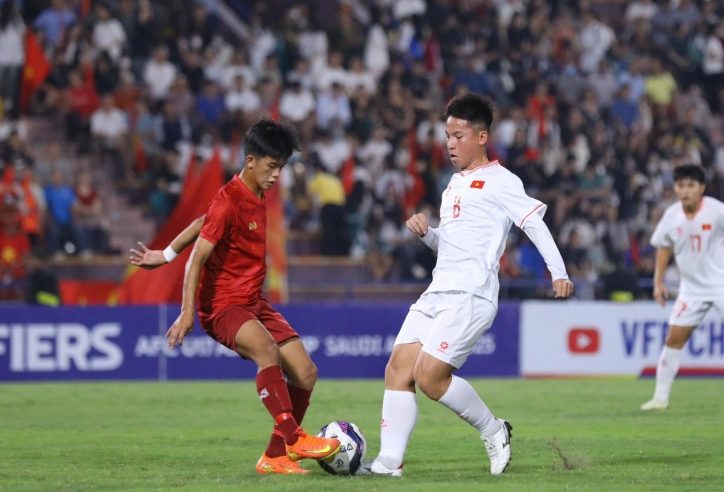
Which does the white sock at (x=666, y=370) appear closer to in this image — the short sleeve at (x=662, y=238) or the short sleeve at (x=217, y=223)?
the short sleeve at (x=662, y=238)

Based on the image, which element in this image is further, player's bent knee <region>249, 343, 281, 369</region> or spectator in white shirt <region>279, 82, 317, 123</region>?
spectator in white shirt <region>279, 82, 317, 123</region>

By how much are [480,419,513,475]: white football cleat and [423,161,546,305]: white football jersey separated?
806mm

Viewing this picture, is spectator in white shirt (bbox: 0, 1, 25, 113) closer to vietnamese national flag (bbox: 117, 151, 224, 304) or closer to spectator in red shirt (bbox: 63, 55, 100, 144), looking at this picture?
spectator in red shirt (bbox: 63, 55, 100, 144)

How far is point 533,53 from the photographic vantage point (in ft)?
71.7

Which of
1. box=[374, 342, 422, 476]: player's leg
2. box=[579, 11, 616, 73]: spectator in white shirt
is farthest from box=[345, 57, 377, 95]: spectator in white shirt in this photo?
box=[374, 342, 422, 476]: player's leg

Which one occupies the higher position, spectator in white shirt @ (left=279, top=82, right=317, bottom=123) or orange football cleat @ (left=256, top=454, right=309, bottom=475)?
spectator in white shirt @ (left=279, top=82, right=317, bottom=123)

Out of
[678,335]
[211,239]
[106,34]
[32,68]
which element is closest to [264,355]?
[211,239]

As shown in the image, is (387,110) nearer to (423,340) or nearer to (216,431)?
(216,431)

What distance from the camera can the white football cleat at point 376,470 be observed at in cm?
674

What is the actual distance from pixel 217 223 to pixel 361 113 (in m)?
12.7

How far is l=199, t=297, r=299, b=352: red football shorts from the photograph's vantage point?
23.0ft

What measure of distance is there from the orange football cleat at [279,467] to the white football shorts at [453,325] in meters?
1.01

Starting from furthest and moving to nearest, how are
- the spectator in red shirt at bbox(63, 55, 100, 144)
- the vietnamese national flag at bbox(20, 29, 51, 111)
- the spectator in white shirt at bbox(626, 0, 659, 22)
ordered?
the spectator in white shirt at bbox(626, 0, 659, 22) < the spectator in red shirt at bbox(63, 55, 100, 144) < the vietnamese national flag at bbox(20, 29, 51, 111)

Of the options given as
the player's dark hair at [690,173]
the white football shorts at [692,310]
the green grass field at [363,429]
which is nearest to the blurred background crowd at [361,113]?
the green grass field at [363,429]
